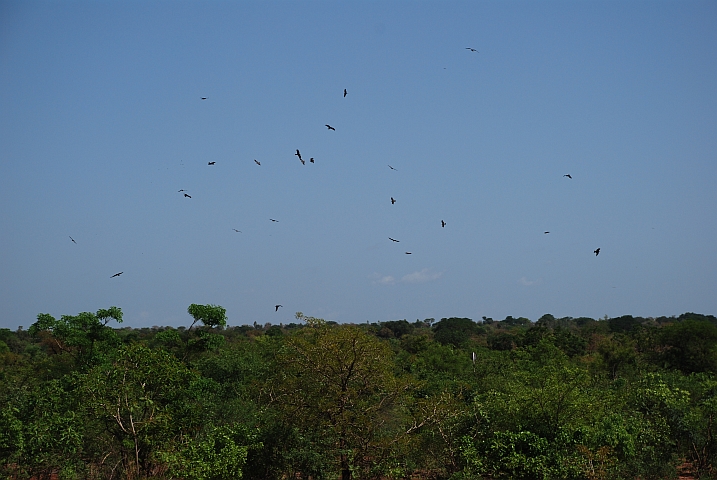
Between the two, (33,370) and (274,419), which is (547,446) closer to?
(274,419)

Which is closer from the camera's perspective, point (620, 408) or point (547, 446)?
point (547, 446)

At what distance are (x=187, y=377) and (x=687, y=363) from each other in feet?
120

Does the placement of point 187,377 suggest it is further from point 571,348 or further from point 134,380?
point 571,348

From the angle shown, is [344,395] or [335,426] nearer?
[335,426]

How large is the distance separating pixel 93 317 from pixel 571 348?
136ft

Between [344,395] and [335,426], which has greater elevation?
[344,395]

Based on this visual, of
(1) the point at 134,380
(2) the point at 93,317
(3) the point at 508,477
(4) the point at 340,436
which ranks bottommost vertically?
(3) the point at 508,477

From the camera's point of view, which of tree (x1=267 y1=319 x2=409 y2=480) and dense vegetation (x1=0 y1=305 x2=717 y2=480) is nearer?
dense vegetation (x1=0 y1=305 x2=717 y2=480)

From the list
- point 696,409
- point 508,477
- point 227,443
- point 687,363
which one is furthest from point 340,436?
Answer: point 687,363

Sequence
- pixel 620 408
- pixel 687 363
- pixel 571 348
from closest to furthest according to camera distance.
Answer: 1. pixel 620 408
2. pixel 687 363
3. pixel 571 348

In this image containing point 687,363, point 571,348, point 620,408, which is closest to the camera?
point 620,408

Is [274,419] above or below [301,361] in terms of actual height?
below

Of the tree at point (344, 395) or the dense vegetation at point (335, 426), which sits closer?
the dense vegetation at point (335, 426)

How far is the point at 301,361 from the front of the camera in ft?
66.1
